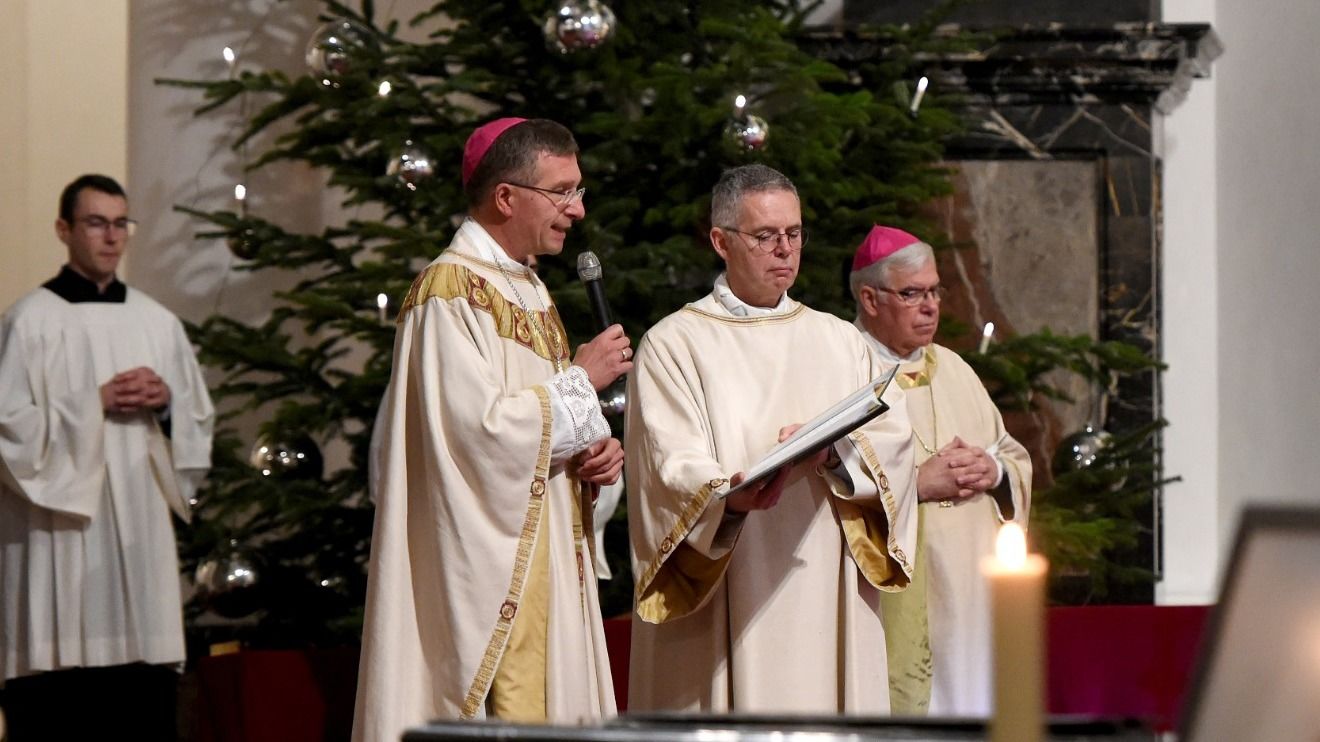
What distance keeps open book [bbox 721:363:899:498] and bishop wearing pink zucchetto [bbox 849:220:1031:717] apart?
4.09 feet

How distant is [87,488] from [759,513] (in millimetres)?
3160

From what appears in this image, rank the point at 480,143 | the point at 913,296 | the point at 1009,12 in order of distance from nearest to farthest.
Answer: the point at 480,143
the point at 913,296
the point at 1009,12

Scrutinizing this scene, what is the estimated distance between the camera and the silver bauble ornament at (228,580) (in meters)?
6.23

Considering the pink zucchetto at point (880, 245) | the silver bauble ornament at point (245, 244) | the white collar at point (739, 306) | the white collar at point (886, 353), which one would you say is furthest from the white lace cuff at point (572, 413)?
the silver bauble ornament at point (245, 244)

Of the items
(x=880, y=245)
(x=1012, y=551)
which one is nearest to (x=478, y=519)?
(x=880, y=245)

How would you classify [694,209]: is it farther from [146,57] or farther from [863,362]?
[146,57]

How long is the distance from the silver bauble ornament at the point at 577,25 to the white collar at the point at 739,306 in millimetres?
1741

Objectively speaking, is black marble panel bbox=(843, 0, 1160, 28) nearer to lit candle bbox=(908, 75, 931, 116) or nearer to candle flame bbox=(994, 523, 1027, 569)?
lit candle bbox=(908, 75, 931, 116)

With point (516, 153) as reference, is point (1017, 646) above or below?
below

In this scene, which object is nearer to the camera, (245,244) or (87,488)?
(87,488)

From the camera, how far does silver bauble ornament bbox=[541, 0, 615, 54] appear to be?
20.2 ft

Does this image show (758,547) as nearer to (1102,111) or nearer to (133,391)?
(133,391)

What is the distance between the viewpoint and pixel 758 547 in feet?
14.8

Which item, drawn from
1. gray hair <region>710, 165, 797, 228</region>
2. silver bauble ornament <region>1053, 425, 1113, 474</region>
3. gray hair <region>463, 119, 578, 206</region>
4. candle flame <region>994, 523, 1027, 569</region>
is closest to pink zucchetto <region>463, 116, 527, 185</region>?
gray hair <region>463, 119, 578, 206</region>
